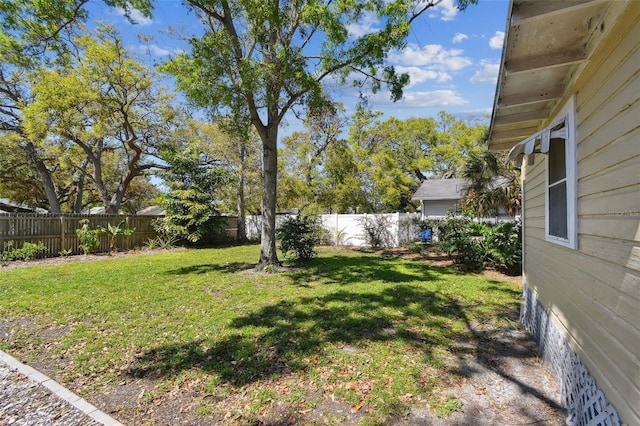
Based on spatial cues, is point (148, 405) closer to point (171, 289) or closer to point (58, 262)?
point (171, 289)

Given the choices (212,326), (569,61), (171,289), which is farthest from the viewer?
(171,289)

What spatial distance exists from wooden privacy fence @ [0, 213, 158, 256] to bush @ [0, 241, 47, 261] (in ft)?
0.39

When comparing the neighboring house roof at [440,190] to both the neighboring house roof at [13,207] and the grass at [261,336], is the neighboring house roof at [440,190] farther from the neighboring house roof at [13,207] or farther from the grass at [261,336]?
the neighboring house roof at [13,207]

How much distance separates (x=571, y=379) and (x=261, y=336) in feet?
10.4

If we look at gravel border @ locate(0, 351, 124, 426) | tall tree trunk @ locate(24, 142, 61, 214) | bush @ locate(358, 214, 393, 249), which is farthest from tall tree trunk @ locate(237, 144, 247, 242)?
gravel border @ locate(0, 351, 124, 426)

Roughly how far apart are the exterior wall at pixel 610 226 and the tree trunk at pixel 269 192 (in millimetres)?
6907

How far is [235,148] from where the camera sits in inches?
695

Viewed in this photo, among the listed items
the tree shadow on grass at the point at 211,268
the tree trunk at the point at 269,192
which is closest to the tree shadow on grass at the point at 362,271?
the tree trunk at the point at 269,192

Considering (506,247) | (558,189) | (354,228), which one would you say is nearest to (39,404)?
(558,189)

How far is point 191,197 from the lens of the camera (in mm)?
15000

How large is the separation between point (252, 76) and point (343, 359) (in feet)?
20.0

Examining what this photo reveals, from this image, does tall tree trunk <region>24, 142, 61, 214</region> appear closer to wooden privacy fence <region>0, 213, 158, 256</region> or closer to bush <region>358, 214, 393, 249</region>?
wooden privacy fence <region>0, 213, 158, 256</region>

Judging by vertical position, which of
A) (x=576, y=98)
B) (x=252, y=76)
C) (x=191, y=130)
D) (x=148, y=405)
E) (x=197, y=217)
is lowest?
(x=148, y=405)

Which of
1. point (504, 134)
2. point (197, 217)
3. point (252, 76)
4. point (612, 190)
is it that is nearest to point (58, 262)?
point (197, 217)
